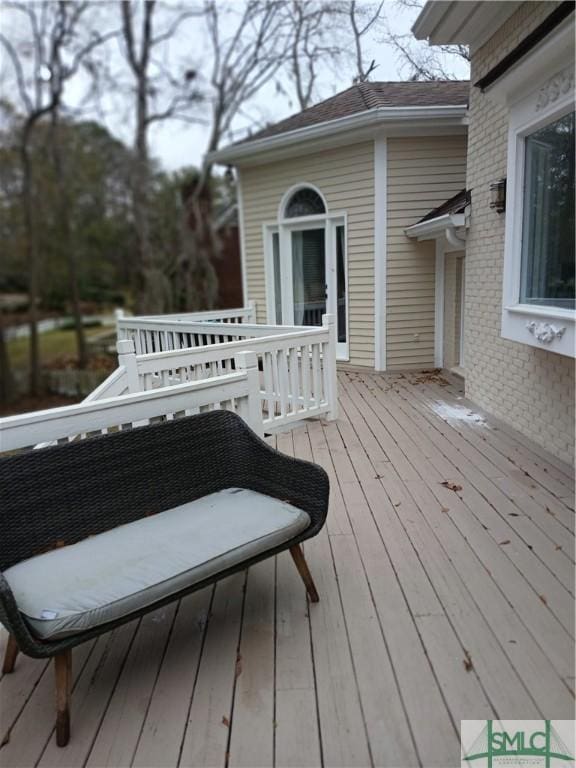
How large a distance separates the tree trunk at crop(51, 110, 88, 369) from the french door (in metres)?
8.91

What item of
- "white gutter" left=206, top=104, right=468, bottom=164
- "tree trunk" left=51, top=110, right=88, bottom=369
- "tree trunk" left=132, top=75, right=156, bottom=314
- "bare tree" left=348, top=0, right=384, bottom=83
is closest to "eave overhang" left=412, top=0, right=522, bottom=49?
"bare tree" left=348, top=0, right=384, bottom=83

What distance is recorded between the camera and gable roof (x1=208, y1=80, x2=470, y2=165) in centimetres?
578

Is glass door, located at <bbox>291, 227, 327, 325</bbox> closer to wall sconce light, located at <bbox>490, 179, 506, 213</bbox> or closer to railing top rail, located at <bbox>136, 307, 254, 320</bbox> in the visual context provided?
railing top rail, located at <bbox>136, 307, 254, 320</bbox>

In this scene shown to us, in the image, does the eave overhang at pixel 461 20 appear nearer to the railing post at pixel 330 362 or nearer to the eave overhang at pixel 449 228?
the eave overhang at pixel 449 228

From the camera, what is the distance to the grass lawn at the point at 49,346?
15929mm

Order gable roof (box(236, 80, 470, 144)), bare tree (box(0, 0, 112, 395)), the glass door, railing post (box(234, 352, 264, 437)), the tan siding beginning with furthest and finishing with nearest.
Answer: bare tree (box(0, 0, 112, 395)), the glass door, the tan siding, gable roof (box(236, 80, 470, 144)), railing post (box(234, 352, 264, 437))

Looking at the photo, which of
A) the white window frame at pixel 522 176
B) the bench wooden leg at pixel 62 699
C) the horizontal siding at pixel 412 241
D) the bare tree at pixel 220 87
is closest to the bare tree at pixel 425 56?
the horizontal siding at pixel 412 241

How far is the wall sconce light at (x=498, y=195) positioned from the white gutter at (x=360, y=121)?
91.8 inches

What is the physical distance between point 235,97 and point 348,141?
9.14 metres

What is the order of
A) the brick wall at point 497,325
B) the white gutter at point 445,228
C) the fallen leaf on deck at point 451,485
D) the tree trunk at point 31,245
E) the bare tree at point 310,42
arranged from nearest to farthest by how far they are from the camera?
the fallen leaf on deck at point 451,485
the brick wall at point 497,325
the white gutter at point 445,228
the bare tree at point 310,42
the tree trunk at point 31,245

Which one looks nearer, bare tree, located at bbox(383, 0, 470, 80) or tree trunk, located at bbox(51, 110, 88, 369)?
bare tree, located at bbox(383, 0, 470, 80)

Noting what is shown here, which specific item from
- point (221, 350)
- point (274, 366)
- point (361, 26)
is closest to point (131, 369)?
point (221, 350)

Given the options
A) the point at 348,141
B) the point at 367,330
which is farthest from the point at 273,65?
the point at 367,330

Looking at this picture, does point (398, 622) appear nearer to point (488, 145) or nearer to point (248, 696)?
point (248, 696)
